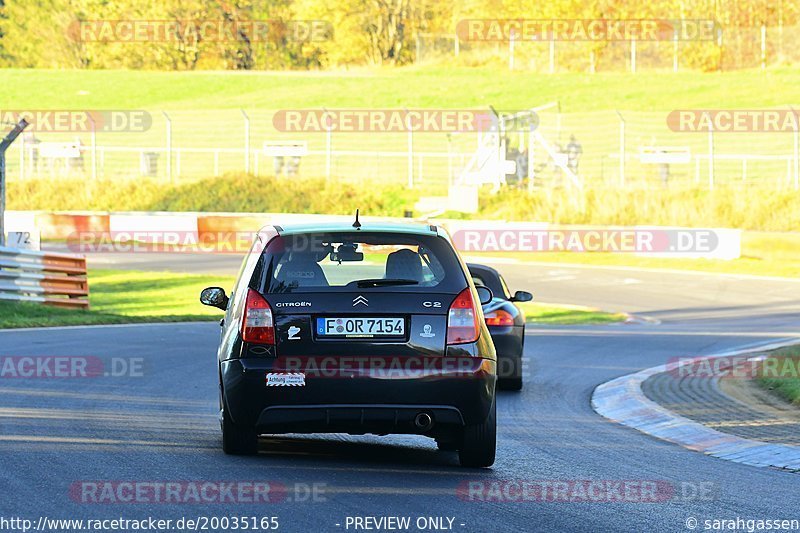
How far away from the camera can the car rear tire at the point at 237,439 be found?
28.3ft

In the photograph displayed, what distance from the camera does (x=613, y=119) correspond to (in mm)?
52312

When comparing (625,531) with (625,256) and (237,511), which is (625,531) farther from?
(625,256)

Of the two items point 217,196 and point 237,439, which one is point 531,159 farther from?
point 237,439

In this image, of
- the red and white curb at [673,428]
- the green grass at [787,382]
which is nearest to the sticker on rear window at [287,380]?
the red and white curb at [673,428]

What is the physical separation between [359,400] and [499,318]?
6.24 meters

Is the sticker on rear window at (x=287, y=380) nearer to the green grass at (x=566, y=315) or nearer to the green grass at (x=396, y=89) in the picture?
the green grass at (x=566, y=315)

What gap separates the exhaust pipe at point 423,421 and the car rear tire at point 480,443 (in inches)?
11.0

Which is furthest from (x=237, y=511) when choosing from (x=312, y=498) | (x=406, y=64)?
(x=406, y=64)

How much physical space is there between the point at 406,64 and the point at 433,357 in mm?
81730

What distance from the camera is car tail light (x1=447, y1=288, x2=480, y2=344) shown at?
841 cm

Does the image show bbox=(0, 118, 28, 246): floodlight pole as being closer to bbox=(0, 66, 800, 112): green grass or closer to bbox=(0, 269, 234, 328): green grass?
bbox=(0, 269, 234, 328): green grass

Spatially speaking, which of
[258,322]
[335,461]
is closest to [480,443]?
[335,461]

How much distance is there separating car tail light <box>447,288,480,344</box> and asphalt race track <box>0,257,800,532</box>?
823 millimetres

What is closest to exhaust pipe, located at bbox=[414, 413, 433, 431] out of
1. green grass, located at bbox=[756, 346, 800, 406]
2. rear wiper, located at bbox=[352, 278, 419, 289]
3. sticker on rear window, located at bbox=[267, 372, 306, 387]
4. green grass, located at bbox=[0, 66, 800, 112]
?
sticker on rear window, located at bbox=[267, 372, 306, 387]
